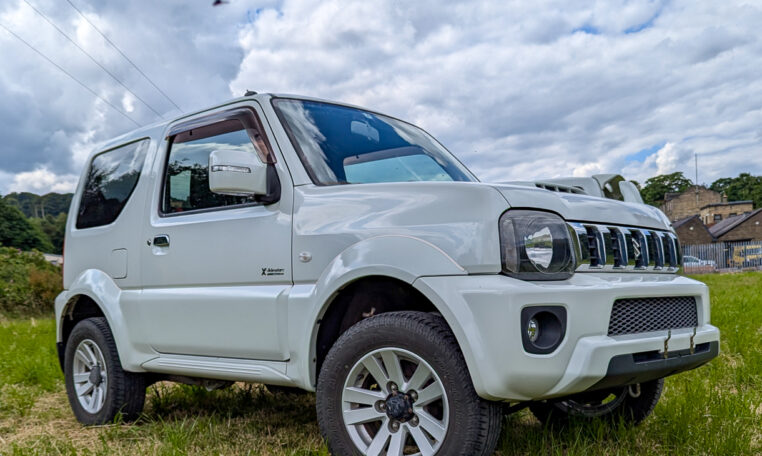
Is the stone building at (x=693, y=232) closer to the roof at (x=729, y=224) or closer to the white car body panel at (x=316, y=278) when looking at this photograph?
the roof at (x=729, y=224)

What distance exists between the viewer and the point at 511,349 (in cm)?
237

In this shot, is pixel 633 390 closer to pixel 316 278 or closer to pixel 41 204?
pixel 316 278

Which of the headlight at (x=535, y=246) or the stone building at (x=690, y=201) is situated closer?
the headlight at (x=535, y=246)

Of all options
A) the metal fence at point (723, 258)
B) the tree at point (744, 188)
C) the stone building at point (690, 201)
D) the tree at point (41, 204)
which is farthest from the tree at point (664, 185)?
the tree at point (41, 204)

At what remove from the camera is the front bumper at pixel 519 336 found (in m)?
2.37

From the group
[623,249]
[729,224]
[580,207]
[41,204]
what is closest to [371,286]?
[580,207]

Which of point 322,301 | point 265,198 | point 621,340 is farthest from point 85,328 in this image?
point 621,340

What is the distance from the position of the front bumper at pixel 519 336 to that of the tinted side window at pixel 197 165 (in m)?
1.46

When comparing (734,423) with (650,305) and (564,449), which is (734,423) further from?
(650,305)

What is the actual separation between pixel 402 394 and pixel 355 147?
1.39 meters

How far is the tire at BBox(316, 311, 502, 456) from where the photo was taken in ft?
8.09

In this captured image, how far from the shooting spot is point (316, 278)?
2.98 metres

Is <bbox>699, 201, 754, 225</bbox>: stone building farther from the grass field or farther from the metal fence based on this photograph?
the grass field

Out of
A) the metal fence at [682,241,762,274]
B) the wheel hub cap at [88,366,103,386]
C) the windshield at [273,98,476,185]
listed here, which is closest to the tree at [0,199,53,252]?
the metal fence at [682,241,762,274]
